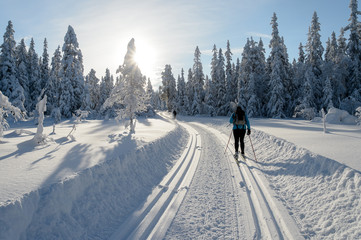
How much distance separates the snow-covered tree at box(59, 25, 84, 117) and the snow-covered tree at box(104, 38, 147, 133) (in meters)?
17.2

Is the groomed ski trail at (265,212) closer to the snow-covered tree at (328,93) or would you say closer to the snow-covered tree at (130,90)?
the snow-covered tree at (130,90)

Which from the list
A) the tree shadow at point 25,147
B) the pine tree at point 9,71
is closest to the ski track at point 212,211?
the tree shadow at point 25,147

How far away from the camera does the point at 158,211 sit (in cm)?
447

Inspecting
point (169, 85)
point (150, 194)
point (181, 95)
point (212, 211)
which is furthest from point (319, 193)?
point (169, 85)

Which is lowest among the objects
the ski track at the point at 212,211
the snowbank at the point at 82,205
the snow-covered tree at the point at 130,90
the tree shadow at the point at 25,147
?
Answer: the ski track at the point at 212,211

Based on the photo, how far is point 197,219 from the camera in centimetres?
420

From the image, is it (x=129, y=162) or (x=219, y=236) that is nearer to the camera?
(x=219, y=236)

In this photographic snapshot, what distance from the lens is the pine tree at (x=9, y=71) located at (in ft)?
95.4

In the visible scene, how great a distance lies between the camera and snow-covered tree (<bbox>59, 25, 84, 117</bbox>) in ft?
104

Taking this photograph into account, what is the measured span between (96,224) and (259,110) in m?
38.2

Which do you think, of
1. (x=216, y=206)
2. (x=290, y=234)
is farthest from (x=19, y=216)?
(x=290, y=234)

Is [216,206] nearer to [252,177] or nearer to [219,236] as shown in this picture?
[219,236]

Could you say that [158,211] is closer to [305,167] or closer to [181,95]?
[305,167]

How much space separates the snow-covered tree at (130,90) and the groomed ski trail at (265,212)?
12436 millimetres
